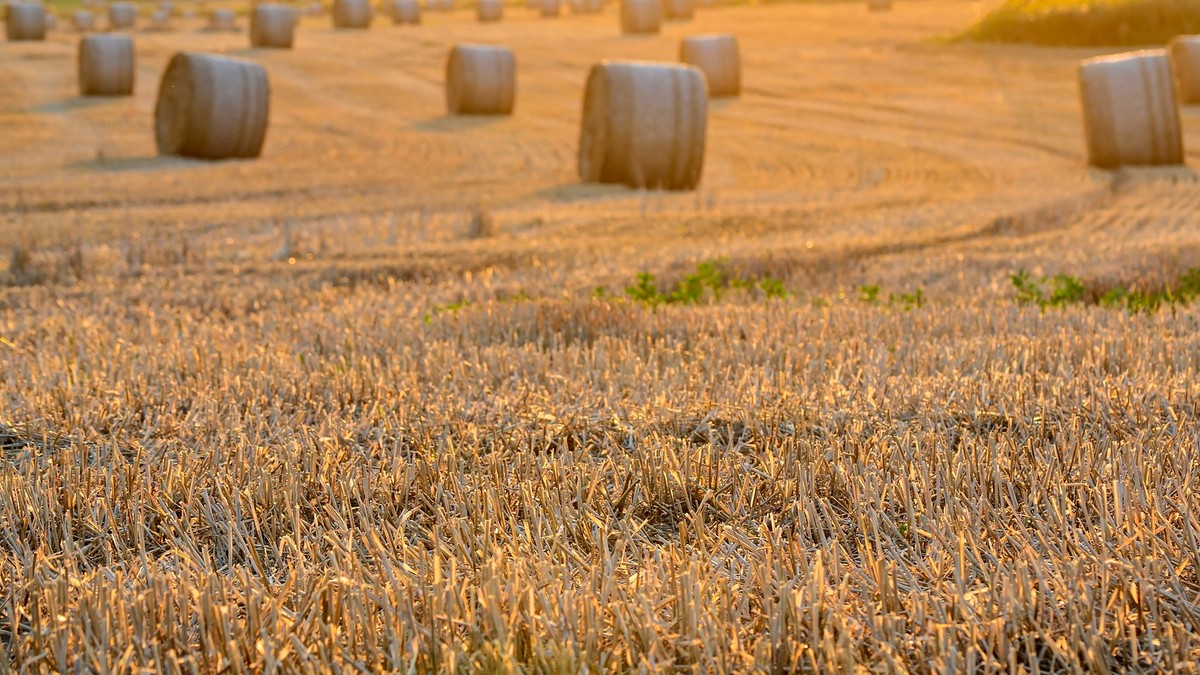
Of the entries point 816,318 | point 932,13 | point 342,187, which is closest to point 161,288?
point 816,318

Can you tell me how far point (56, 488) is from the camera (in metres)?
2.37

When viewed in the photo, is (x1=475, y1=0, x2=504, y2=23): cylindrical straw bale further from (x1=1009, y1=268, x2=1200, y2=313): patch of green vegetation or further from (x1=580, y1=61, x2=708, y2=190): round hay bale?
(x1=1009, y1=268, x2=1200, y2=313): patch of green vegetation

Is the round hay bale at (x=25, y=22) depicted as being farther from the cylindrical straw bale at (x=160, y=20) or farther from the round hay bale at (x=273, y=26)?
the cylindrical straw bale at (x=160, y=20)

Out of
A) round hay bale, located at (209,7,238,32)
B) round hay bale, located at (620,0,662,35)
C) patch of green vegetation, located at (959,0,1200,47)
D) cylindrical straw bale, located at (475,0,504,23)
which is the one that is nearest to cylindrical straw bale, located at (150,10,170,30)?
round hay bale, located at (209,7,238,32)

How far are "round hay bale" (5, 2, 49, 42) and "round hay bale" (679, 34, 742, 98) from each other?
20.7 meters

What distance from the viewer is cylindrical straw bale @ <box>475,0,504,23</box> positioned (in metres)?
42.8

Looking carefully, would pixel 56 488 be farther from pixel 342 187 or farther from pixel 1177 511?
pixel 342 187

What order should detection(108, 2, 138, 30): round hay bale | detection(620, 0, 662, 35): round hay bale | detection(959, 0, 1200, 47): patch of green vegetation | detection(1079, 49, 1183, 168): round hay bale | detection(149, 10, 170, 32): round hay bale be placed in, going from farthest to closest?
detection(108, 2, 138, 30): round hay bale
detection(149, 10, 170, 32): round hay bale
detection(620, 0, 662, 35): round hay bale
detection(959, 0, 1200, 47): patch of green vegetation
detection(1079, 49, 1183, 168): round hay bale

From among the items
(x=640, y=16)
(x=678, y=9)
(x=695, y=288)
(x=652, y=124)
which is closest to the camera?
(x=695, y=288)

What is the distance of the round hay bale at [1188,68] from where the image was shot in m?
19.4

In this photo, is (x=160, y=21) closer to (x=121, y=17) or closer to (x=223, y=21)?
(x=121, y=17)

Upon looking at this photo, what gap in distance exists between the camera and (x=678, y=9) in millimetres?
39781

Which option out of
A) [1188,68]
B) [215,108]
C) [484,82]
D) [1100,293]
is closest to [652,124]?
[215,108]

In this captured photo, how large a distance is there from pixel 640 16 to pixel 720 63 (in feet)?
43.4
